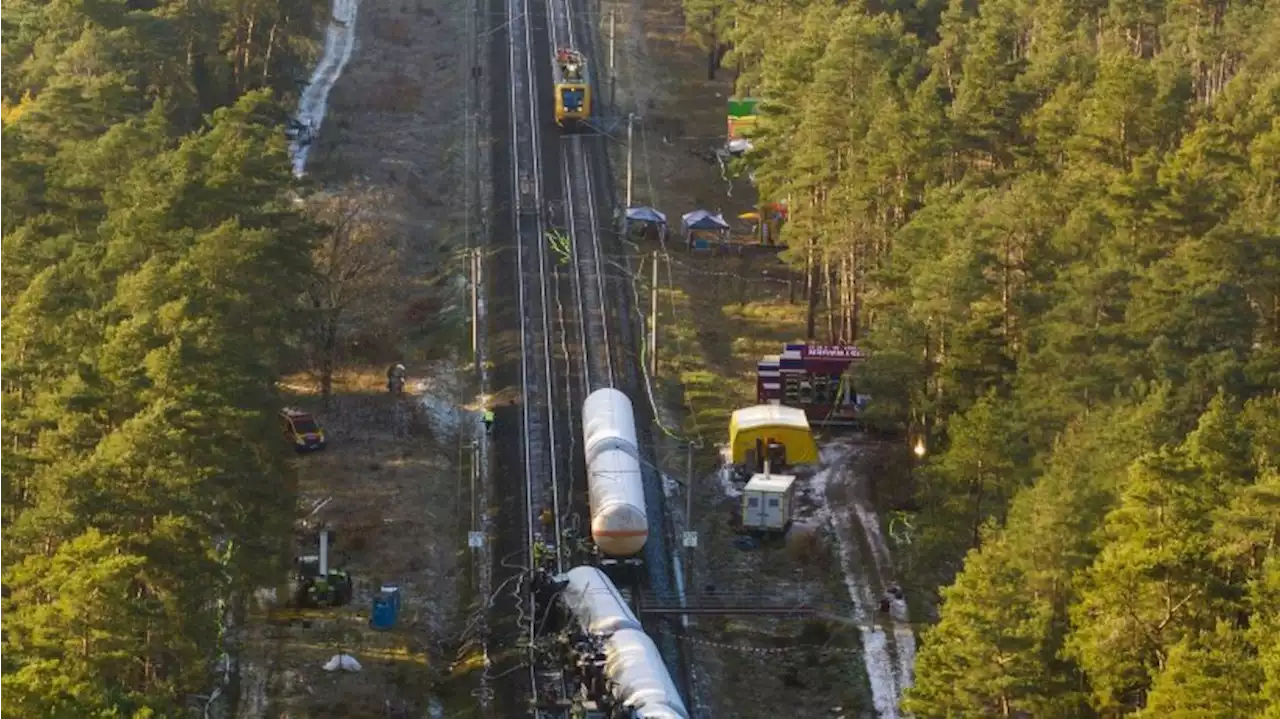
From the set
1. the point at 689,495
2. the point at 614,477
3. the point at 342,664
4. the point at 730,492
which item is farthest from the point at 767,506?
the point at 342,664

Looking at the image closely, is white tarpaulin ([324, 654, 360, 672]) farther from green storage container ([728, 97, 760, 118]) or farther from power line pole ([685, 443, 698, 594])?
green storage container ([728, 97, 760, 118])

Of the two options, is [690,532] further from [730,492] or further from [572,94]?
[572,94]

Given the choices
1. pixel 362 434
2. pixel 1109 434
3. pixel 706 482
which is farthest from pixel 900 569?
pixel 362 434

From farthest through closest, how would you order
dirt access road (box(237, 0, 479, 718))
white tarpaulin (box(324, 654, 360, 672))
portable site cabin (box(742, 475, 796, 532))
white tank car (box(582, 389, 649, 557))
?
portable site cabin (box(742, 475, 796, 532)) < white tank car (box(582, 389, 649, 557)) < dirt access road (box(237, 0, 479, 718)) < white tarpaulin (box(324, 654, 360, 672))

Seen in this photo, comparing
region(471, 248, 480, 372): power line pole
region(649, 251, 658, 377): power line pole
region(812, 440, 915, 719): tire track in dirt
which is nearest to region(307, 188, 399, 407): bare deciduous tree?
region(471, 248, 480, 372): power line pole

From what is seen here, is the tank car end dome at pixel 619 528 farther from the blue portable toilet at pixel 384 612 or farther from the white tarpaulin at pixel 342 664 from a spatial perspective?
the white tarpaulin at pixel 342 664

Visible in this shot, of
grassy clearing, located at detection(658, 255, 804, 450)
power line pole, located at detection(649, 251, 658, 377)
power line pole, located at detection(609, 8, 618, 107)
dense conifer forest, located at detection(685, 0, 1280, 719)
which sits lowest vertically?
grassy clearing, located at detection(658, 255, 804, 450)
